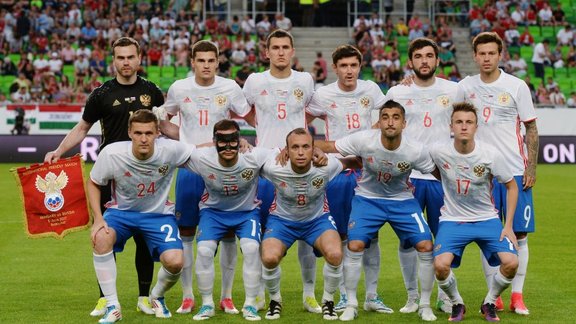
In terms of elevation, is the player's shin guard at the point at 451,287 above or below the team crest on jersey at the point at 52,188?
below

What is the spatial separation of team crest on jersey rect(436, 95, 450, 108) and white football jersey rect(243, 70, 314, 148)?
117cm

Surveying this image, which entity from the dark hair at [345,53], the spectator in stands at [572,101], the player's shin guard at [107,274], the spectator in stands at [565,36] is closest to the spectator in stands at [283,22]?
the spectator in stands at [565,36]

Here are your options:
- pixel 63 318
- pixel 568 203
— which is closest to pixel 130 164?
pixel 63 318

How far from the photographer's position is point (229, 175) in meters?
9.21

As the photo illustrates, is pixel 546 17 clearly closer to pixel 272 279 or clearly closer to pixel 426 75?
pixel 426 75

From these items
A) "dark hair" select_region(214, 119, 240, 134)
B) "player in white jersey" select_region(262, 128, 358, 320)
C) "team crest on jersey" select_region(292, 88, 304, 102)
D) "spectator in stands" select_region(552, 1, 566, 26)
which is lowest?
"player in white jersey" select_region(262, 128, 358, 320)

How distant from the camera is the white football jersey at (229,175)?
921 centimetres

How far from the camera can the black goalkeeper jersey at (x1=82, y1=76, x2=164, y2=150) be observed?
374 inches

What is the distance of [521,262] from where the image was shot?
956 cm

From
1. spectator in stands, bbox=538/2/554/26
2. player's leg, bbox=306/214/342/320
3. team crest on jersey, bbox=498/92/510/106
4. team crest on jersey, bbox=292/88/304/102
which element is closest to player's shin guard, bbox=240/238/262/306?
player's leg, bbox=306/214/342/320

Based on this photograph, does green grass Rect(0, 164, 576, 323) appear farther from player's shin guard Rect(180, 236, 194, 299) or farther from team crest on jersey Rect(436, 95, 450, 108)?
team crest on jersey Rect(436, 95, 450, 108)

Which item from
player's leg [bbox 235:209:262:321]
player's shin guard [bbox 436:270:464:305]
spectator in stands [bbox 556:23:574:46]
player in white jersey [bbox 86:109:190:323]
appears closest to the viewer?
player's shin guard [bbox 436:270:464:305]

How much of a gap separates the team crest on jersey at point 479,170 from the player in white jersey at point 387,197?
1.23 feet

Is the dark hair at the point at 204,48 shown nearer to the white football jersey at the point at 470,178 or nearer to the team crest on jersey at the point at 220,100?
the team crest on jersey at the point at 220,100
